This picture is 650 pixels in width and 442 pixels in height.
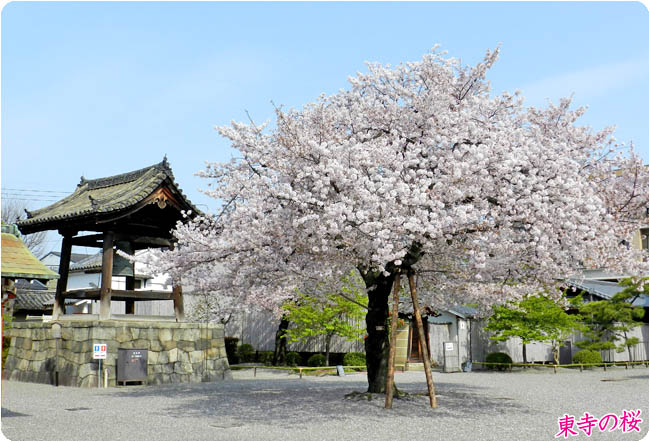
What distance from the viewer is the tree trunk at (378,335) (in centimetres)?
1620

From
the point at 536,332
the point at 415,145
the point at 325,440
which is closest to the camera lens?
the point at 325,440

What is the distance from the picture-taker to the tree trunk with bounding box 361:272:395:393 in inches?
638

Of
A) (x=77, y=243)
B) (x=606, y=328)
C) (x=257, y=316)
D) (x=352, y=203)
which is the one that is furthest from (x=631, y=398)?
(x=257, y=316)

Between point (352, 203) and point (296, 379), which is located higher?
point (352, 203)

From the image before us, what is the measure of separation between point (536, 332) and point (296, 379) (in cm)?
1159

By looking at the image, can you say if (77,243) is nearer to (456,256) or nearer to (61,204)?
(61,204)

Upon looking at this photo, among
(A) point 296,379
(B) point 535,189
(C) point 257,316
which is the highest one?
(B) point 535,189

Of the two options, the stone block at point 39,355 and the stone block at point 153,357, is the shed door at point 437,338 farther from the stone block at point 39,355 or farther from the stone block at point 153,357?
the stone block at point 39,355

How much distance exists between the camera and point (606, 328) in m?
30.3

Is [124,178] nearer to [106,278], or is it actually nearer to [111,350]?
[106,278]

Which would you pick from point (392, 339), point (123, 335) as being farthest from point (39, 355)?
point (392, 339)

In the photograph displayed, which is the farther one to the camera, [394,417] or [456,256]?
[456,256]

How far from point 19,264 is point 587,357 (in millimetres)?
25272

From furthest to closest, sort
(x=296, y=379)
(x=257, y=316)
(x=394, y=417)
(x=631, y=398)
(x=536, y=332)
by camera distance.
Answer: (x=257, y=316) → (x=536, y=332) → (x=296, y=379) → (x=631, y=398) → (x=394, y=417)
